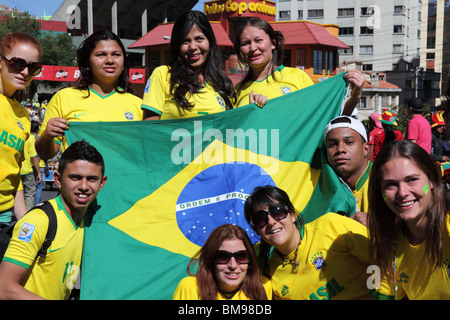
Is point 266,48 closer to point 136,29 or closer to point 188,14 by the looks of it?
point 188,14

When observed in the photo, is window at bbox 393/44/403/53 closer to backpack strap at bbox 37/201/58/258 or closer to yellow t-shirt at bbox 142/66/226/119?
yellow t-shirt at bbox 142/66/226/119

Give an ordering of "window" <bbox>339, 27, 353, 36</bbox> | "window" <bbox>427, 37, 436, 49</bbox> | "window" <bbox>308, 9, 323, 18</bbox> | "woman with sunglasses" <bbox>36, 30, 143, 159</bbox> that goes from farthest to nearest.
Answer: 1. "window" <bbox>427, 37, 436, 49</bbox>
2. "window" <bbox>308, 9, 323, 18</bbox>
3. "window" <bbox>339, 27, 353, 36</bbox>
4. "woman with sunglasses" <bbox>36, 30, 143, 159</bbox>

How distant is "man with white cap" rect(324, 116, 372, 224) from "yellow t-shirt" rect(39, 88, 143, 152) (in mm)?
1690

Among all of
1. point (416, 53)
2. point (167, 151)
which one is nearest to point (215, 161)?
point (167, 151)

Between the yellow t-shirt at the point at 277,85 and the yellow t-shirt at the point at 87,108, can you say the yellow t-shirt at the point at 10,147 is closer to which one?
the yellow t-shirt at the point at 87,108

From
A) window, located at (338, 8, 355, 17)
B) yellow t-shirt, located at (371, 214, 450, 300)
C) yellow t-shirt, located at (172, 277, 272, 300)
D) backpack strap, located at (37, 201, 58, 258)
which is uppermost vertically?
window, located at (338, 8, 355, 17)

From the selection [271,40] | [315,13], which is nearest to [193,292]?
[271,40]

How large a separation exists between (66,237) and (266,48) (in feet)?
7.62

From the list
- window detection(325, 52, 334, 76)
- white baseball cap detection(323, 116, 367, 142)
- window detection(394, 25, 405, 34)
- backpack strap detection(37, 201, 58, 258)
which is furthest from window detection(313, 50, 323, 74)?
backpack strap detection(37, 201, 58, 258)

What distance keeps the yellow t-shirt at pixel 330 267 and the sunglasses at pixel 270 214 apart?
0.84 feet

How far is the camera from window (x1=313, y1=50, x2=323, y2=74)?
4169 cm

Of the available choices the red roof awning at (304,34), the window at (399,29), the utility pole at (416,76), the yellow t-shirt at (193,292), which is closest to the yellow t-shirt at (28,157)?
the yellow t-shirt at (193,292)

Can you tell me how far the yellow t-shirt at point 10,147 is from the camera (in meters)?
3.71

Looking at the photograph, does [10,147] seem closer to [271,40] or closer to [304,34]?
[271,40]
